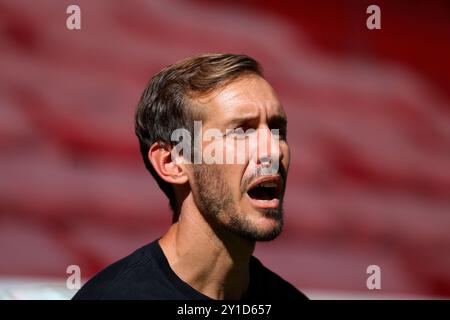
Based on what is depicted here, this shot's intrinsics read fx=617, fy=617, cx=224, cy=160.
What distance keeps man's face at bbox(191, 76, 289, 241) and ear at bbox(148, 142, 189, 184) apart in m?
0.04

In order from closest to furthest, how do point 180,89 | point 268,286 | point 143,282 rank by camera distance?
point 143,282 < point 180,89 < point 268,286

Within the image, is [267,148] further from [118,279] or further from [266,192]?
[118,279]

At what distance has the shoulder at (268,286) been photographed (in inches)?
65.6

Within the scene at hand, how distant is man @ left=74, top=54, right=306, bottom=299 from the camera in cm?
147

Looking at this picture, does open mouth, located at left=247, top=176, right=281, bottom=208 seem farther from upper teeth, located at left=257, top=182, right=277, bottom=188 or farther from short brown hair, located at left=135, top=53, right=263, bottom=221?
short brown hair, located at left=135, top=53, right=263, bottom=221

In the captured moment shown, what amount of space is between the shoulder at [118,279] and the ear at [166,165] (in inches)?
7.4

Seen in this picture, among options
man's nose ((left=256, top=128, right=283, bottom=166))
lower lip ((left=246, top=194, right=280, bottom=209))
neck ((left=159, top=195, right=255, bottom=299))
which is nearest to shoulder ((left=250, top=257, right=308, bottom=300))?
neck ((left=159, top=195, right=255, bottom=299))

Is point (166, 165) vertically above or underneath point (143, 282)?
above

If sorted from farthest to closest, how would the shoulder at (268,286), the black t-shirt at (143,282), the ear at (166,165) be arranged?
1. the shoulder at (268,286)
2. the ear at (166,165)
3. the black t-shirt at (143,282)

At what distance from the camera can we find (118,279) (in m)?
1.48

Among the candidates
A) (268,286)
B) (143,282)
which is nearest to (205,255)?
(143,282)

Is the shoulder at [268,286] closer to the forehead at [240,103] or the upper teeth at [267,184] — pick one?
the upper teeth at [267,184]

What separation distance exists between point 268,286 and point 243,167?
0.40 m

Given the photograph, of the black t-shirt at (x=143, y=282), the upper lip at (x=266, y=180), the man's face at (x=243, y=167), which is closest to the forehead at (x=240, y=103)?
the man's face at (x=243, y=167)
